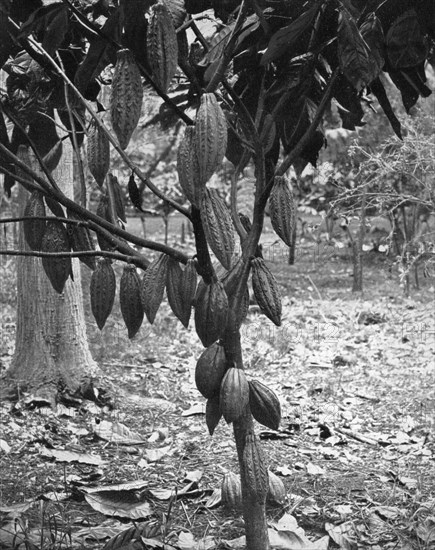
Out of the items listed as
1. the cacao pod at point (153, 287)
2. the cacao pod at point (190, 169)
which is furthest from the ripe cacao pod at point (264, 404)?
the cacao pod at point (190, 169)

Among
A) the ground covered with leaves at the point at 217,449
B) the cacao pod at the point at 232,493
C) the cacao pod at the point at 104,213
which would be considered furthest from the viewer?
the cacao pod at the point at 232,493

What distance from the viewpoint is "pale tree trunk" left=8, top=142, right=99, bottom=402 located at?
356 cm

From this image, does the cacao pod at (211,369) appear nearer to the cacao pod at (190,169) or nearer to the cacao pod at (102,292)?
the cacao pod at (102,292)

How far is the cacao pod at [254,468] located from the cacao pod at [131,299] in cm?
36

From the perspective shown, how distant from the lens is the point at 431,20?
1.43 metres

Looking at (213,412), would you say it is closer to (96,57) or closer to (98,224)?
(98,224)

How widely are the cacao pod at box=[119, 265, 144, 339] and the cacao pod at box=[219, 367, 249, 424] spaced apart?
0.74ft

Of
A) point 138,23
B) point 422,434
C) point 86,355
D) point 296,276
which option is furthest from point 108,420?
point 296,276

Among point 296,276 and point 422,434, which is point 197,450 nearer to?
point 422,434

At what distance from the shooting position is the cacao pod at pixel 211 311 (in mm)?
1545

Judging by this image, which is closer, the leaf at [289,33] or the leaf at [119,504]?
the leaf at [289,33]

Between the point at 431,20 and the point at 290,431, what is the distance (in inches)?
86.0

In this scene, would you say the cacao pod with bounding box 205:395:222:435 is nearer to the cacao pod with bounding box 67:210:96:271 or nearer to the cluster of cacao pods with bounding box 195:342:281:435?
the cluster of cacao pods with bounding box 195:342:281:435

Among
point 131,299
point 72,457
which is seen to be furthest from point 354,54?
point 72,457
